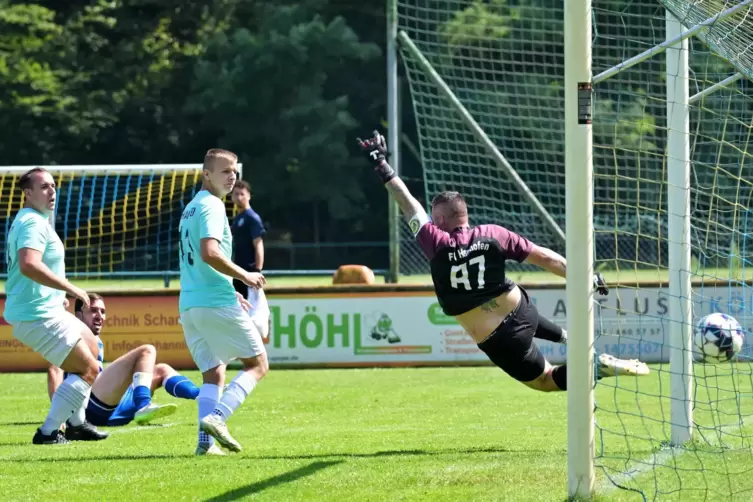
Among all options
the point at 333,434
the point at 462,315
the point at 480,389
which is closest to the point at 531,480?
the point at 462,315

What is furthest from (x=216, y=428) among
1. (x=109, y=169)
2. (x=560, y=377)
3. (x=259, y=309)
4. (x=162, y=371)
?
(x=109, y=169)

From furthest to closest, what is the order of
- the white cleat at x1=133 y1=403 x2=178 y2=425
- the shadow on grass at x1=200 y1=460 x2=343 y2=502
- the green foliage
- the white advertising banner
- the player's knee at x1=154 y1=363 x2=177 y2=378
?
the green foliage, the white advertising banner, the player's knee at x1=154 y1=363 x2=177 y2=378, the white cleat at x1=133 y1=403 x2=178 y2=425, the shadow on grass at x1=200 y1=460 x2=343 y2=502

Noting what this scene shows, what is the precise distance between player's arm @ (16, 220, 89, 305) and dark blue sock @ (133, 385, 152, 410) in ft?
4.56

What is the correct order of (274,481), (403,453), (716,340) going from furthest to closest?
1. (716,340)
2. (403,453)
3. (274,481)

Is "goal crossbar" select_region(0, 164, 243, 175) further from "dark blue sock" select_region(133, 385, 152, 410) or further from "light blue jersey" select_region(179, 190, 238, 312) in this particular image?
"light blue jersey" select_region(179, 190, 238, 312)

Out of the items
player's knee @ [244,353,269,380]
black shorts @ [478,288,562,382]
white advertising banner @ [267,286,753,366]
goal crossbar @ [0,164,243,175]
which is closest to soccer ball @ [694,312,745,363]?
black shorts @ [478,288,562,382]

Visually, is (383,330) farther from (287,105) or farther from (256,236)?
(287,105)

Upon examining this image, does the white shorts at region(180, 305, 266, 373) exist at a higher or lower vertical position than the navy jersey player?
lower

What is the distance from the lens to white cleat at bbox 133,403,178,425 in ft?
29.9

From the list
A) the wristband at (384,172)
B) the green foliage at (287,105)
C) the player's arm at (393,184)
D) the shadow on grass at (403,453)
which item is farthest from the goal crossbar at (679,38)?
the green foliage at (287,105)

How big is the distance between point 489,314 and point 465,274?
15.3 inches

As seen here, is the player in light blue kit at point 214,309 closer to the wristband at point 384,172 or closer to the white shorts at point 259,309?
the wristband at point 384,172

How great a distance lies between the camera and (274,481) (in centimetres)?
657

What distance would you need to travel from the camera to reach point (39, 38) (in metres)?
45.5
